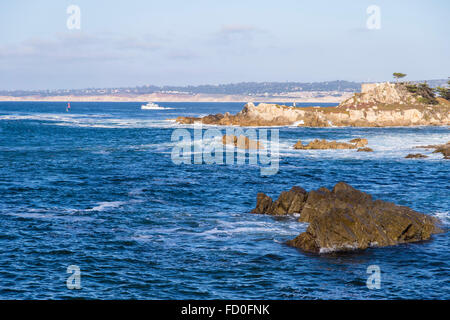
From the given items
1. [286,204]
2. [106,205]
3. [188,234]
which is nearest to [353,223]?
[286,204]

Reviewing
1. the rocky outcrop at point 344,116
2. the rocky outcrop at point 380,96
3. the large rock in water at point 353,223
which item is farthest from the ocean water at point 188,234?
the rocky outcrop at point 380,96

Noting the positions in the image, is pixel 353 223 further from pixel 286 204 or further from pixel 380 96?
pixel 380 96

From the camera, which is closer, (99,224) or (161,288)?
(161,288)

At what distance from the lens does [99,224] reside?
33.1m

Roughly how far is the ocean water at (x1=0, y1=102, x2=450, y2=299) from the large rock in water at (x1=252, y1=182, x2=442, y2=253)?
950mm

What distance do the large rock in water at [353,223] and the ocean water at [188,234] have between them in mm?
950

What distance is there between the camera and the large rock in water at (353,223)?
2775cm

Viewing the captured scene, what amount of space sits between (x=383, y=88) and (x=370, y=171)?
91366 mm

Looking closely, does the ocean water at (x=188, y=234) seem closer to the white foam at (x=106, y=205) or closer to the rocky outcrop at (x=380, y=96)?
the white foam at (x=106, y=205)

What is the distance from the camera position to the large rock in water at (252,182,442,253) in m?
27.8

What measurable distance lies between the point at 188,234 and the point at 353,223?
9.24 meters

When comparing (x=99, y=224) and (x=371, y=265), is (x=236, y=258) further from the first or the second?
(x=99, y=224)
